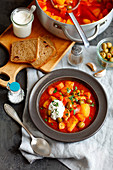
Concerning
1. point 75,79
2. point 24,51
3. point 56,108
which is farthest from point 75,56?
point 56,108

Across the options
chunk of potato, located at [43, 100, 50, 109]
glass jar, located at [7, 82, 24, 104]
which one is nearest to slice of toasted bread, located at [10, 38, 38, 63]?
glass jar, located at [7, 82, 24, 104]

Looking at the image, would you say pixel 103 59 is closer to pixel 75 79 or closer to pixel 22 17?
pixel 75 79

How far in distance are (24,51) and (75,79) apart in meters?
0.77

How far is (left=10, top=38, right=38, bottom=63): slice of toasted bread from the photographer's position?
3771mm

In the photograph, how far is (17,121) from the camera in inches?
133

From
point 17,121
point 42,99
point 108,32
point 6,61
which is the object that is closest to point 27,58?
point 6,61

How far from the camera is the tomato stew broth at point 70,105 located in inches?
133

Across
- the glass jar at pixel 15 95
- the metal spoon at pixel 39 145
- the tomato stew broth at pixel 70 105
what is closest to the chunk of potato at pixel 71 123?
the tomato stew broth at pixel 70 105

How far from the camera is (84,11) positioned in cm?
398

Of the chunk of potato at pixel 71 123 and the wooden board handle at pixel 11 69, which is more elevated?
the wooden board handle at pixel 11 69

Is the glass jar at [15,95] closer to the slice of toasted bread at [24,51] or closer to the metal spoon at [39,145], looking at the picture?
the metal spoon at [39,145]

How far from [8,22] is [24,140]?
5.88 feet

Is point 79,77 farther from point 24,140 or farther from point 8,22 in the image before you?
point 8,22

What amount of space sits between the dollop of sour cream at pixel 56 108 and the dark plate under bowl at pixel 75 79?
15 centimetres
